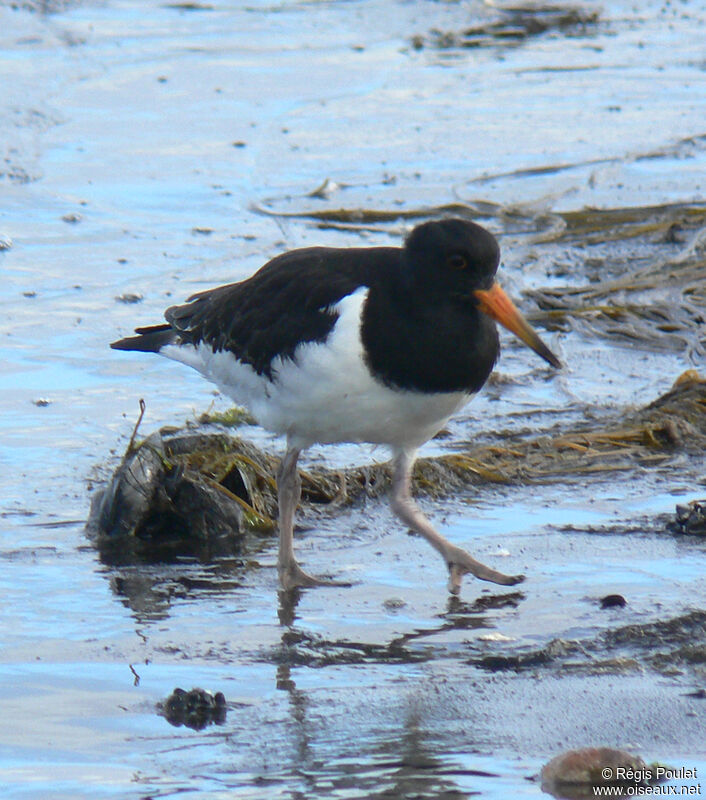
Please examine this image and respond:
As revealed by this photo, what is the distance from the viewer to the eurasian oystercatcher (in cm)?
462

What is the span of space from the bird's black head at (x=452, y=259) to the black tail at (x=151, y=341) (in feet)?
4.88

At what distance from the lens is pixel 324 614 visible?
461 centimetres

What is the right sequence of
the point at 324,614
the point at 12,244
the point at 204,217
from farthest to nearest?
the point at 204,217
the point at 12,244
the point at 324,614

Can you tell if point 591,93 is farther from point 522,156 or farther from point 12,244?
point 12,244

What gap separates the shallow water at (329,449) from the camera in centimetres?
371

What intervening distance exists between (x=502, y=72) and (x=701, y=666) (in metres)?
9.19

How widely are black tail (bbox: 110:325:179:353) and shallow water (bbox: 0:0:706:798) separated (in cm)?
40

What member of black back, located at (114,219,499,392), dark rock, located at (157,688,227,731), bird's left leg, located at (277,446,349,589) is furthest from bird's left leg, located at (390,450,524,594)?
dark rock, located at (157,688,227,731)

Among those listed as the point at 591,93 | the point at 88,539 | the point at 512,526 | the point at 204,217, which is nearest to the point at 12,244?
the point at 204,217

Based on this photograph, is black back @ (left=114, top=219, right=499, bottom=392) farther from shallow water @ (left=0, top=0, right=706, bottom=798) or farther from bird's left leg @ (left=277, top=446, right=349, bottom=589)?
shallow water @ (left=0, top=0, right=706, bottom=798)

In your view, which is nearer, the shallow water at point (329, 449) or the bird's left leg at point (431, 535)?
the shallow water at point (329, 449)

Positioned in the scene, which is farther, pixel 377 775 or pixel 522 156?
pixel 522 156
